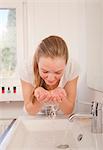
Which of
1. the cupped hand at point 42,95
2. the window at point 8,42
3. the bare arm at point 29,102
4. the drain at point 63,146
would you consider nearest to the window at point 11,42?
the window at point 8,42

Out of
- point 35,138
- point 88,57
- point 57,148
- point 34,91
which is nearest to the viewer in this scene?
point 57,148

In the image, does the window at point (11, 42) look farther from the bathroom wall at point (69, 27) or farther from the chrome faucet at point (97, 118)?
the chrome faucet at point (97, 118)

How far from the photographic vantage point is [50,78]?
1380 millimetres

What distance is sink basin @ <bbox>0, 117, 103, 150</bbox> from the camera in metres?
1.04

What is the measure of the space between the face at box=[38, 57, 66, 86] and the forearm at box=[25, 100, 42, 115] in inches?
5.3

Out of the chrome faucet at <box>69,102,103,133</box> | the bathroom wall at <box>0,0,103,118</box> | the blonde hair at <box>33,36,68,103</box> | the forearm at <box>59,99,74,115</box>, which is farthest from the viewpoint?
the bathroom wall at <box>0,0,103,118</box>

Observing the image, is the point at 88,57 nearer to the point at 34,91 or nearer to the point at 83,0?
the point at 83,0

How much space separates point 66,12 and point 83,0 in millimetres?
124

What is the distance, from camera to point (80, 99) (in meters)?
1.74

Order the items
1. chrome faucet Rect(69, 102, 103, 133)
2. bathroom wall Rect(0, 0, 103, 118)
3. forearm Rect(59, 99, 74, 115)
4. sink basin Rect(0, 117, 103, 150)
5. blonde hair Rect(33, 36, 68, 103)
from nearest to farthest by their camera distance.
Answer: sink basin Rect(0, 117, 103, 150) < chrome faucet Rect(69, 102, 103, 133) < blonde hair Rect(33, 36, 68, 103) < forearm Rect(59, 99, 74, 115) < bathroom wall Rect(0, 0, 103, 118)

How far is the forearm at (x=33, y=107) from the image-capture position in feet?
4.78

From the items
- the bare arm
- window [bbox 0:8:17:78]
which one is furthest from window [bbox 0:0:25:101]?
the bare arm

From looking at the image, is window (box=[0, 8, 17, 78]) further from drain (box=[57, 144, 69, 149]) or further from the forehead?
drain (box=[57, 144, 69, 149])

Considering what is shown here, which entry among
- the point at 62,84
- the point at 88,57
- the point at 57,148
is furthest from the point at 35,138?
the point at 88,57
